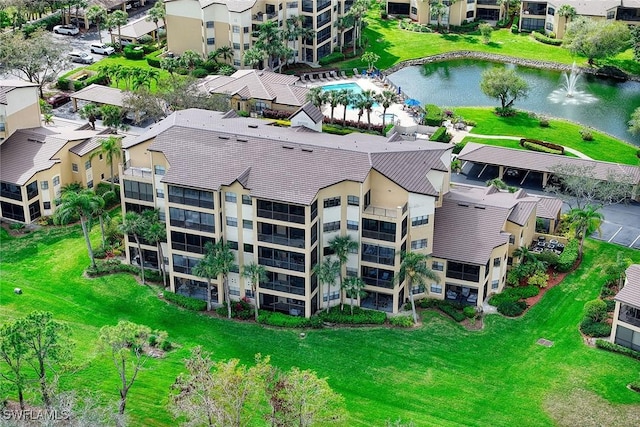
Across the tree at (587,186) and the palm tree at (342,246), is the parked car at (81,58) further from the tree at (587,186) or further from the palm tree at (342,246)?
the palm tree at (342,246)

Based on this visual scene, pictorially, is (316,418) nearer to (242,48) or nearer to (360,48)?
(242,48)

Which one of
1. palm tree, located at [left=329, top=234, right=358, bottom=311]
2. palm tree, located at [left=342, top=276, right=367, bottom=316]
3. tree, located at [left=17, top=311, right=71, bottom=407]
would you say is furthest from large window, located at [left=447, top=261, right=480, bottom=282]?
tree, located at [left=17, top=311, right=71, bottom=407]

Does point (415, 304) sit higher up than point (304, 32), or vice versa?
point (304, 32)

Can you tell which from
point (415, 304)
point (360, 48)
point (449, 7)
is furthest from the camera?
point (449, 7)

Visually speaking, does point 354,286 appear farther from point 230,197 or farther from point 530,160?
point 530,160

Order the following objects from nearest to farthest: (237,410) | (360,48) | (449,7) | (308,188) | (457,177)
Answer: (237,410)
(308,188)
(457,177)
(360,48)
(449,7)

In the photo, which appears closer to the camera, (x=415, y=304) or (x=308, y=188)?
(x=308, y=188)

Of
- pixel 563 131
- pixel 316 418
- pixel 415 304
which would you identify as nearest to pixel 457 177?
pixel 563 131

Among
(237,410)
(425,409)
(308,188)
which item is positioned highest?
(308,188)

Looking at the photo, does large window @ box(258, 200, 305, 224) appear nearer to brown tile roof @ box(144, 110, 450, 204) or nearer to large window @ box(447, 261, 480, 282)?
brown tile roof @ box(144, 110, 450, 204)
